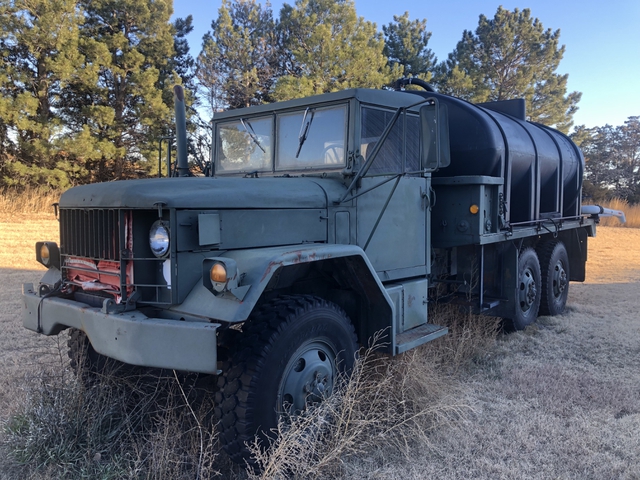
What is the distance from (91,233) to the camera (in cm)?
335

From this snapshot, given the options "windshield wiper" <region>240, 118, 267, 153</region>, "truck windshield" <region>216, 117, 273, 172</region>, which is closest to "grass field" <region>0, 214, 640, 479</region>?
"truck windshield" <region>216, 117, 273, 172</region>

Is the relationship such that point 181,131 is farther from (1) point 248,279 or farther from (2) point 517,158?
(2) point 517,158

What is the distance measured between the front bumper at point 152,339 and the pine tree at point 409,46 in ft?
67.6

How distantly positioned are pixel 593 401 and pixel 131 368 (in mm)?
3452

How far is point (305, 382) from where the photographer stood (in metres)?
3.20

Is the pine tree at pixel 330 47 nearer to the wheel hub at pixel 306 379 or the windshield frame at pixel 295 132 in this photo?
the windshield frame at pixel 295 132

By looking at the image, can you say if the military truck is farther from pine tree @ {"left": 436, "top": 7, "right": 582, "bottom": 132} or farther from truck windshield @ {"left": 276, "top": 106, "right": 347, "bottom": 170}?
pine tree @ {"left": 436, "top": 7, "right": 582, "bottom": 132}

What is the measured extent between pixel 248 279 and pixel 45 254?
1898 mm

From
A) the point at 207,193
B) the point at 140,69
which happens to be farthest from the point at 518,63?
the point at 207,193

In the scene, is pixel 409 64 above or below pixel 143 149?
above

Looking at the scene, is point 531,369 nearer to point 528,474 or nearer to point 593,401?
→ point 593,401

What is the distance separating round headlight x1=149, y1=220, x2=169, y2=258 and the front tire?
0.64 m

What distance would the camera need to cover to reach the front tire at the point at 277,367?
2865 mm

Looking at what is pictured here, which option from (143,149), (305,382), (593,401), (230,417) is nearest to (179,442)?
(230,417)
